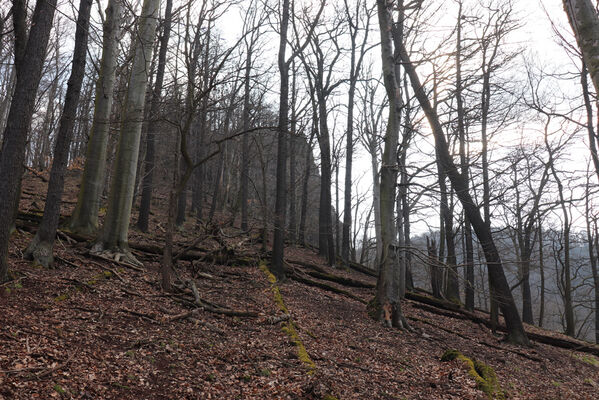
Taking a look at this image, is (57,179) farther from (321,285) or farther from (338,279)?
(338,279)

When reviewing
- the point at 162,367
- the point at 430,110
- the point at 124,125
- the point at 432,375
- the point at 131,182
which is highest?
the point at 430,110

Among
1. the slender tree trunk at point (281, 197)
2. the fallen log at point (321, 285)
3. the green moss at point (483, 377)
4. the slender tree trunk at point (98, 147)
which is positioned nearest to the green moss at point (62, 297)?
the slender tree trunk at point (98, 147)

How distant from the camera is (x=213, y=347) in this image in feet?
16.4

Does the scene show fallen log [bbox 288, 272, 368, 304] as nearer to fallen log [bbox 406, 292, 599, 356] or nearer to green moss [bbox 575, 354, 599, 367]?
fallen log [bbox 406, 292, 599, 356]

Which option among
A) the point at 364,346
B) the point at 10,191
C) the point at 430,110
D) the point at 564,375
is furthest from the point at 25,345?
the point at 564,375

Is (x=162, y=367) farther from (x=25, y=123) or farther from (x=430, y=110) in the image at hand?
(x=430, y=110)

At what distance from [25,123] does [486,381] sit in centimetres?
727

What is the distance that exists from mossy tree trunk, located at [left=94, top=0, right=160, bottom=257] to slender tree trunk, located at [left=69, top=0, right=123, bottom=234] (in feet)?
2.06

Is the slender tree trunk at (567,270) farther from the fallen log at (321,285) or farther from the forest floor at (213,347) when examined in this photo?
the fallen log at (321,285)

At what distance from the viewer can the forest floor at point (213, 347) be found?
3.65 metres

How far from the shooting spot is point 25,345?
3.62 meters

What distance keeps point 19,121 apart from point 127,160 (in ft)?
11.1

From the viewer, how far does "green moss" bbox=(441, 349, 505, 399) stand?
16.6 feet

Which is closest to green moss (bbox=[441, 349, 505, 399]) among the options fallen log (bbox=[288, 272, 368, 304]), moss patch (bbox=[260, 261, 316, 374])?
moss patch (bbox=[260, 261, 316, 374])
